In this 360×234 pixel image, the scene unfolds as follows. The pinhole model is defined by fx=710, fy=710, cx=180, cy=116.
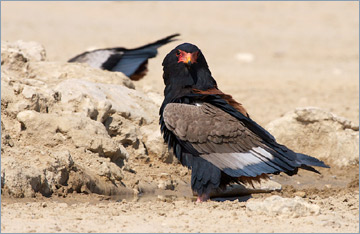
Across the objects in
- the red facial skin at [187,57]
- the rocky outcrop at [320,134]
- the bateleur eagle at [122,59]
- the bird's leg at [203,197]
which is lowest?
the bird's leg at [203,197]

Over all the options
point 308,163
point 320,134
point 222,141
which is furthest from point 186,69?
point 320,134

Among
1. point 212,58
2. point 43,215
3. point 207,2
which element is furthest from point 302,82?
point 207,2

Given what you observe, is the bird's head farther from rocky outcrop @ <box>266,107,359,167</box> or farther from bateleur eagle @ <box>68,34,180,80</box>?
bateleur eagle @ <box>68,34,180,80</box>

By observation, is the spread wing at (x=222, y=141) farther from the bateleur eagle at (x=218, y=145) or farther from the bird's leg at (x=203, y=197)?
the bird's leg at (x=203, y=197)

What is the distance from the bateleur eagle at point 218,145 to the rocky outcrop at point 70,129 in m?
0.83


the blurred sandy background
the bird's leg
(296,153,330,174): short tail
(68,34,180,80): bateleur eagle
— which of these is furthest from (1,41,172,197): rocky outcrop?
(296,153,330,174): short tail

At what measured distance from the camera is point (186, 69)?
22.2 ft

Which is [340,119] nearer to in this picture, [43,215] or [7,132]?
[7,132]

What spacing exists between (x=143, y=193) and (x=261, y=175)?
1.26 meters

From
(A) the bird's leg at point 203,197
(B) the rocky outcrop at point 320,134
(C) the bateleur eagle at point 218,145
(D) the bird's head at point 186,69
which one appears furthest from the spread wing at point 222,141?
(B) the rocky outcrop at point 320,134

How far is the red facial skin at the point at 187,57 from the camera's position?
6617 millimetres

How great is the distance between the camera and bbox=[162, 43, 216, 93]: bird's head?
6688mm

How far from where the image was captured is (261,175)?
21.0 feet

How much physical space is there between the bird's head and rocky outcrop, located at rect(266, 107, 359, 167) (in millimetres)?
2216
